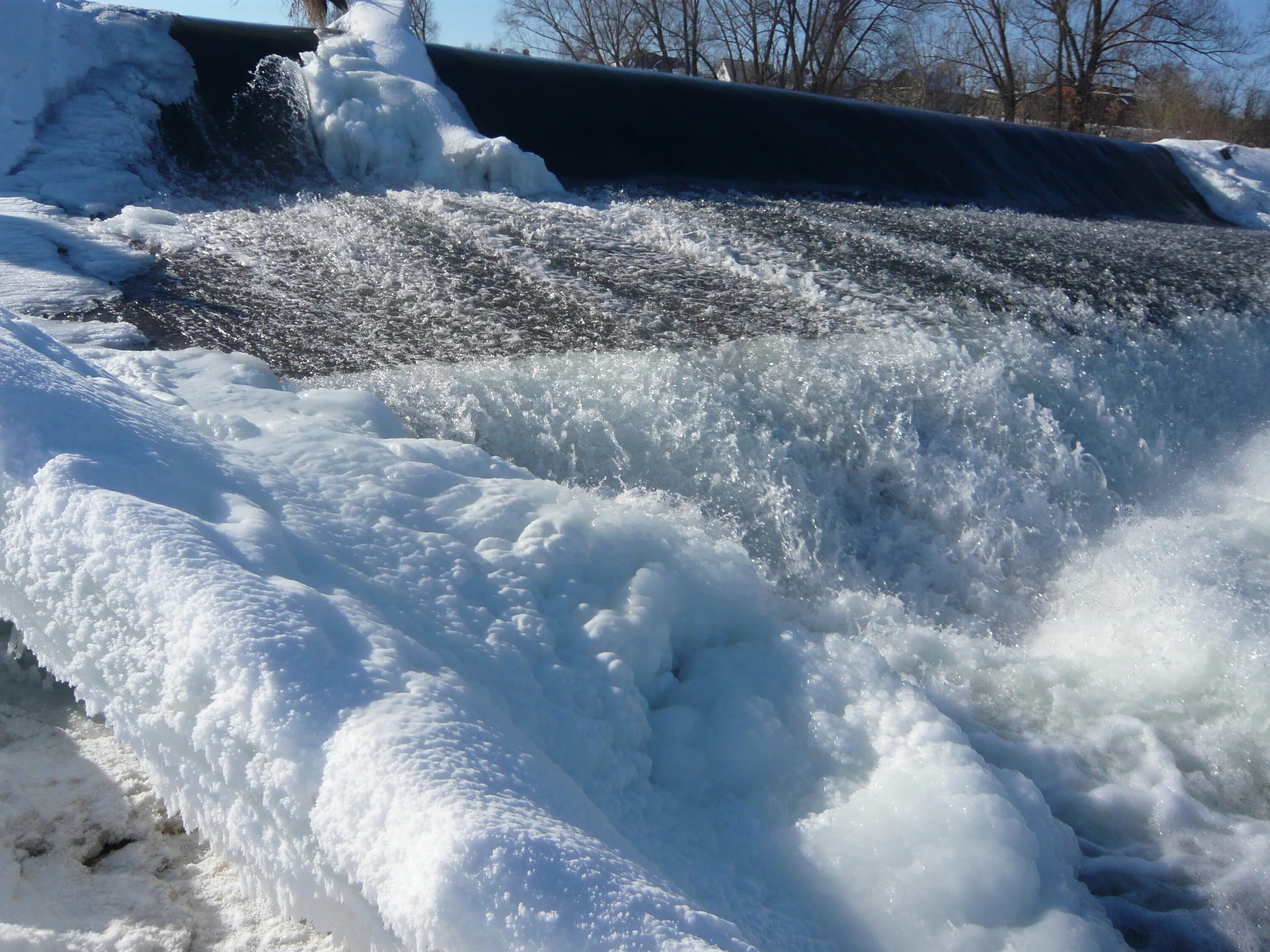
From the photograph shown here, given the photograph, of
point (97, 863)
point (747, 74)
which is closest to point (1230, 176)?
point (747, 74)

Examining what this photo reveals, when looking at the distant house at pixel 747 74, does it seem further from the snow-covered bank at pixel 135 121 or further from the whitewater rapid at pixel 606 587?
the whitewater rapid at pixel 606 587

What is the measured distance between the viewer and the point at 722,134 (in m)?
7.22

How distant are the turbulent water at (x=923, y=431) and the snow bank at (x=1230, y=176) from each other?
22.9 feet

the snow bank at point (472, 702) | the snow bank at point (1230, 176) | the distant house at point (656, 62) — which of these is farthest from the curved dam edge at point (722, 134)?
the distant house at point (656, 62)

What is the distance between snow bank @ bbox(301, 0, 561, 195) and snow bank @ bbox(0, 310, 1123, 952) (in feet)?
11.1

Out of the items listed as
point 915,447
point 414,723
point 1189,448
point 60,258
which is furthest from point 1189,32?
point 414,723

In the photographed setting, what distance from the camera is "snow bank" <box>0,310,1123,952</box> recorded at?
47.1 inches

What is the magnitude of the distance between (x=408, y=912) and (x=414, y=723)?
10.8 inches

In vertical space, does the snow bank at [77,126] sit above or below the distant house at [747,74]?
below

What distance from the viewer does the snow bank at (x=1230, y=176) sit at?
10.3 m

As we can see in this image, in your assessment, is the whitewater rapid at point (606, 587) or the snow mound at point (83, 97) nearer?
the whitewater rapid at point (606, 587)

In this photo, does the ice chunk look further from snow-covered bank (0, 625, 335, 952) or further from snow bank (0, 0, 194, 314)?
snow-covered bank (0, 625, 335, 952)

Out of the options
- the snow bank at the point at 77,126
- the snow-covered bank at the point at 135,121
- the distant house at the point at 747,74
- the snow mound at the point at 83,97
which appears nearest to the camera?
the snow bank at the point at 77,126

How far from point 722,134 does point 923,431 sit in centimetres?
471
